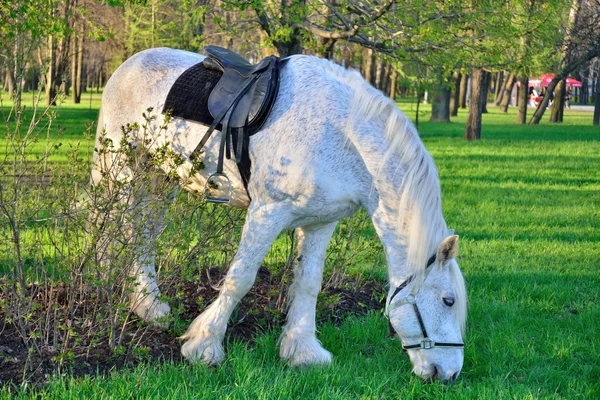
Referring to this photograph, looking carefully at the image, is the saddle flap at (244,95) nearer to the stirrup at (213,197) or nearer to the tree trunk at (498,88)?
the stirrup at (213,197)

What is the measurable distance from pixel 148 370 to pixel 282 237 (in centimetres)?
416

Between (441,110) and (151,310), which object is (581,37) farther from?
(151,310)

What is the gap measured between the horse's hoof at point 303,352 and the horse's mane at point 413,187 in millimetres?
855

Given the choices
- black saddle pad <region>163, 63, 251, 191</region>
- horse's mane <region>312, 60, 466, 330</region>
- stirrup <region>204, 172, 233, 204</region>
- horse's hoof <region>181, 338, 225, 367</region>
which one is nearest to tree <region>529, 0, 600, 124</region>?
black saddle pad <region>163, 63, 251, 191</region>

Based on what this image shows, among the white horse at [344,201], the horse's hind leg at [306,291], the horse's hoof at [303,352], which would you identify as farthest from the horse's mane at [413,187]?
the horse's hoof at [303,352]

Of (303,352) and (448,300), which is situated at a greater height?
(448,300)

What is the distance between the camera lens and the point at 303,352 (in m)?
4.71

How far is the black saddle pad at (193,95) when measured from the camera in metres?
4.91

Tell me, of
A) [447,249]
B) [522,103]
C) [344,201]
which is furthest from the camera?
[522,103]

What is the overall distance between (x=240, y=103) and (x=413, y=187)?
121cm

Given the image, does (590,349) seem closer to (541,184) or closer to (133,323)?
(133,323)

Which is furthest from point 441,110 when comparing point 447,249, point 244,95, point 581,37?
point 447,249

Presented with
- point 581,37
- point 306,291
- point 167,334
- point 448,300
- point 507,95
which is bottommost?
point 167,334

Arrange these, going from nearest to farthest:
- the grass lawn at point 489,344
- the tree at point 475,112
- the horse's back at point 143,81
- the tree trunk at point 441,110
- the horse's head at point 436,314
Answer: the grass lawn at point 489,344 < the horse's head at point 436,314 < the horse's back at point 143,81 < the tree at point 475,112 < the tree trunk at point 441,110
